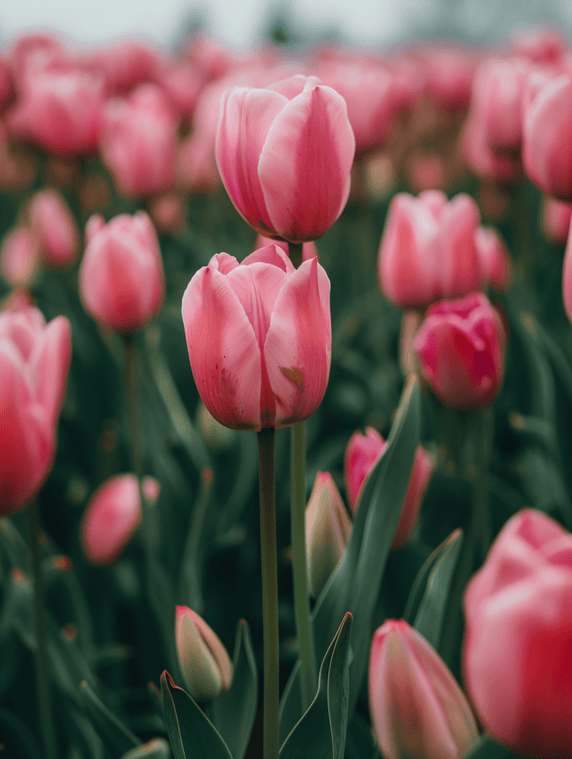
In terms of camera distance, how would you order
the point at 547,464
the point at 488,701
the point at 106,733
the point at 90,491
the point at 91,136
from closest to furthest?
the point at 488,701
the point at 106,733
the point at 547,464
the point at 90,491
the point at 91,136

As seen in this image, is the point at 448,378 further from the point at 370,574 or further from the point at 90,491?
the point at 90,491

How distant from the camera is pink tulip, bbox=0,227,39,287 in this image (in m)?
1.35

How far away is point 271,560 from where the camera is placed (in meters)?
0.32

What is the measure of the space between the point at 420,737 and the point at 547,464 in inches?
23.5

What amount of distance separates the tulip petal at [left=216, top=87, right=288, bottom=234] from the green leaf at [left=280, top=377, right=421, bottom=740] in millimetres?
160

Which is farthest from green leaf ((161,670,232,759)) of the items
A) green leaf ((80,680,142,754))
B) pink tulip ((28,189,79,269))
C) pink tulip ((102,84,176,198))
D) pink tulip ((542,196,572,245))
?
pink tulip ((28,189,79,269))

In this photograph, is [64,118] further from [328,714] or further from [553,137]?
[328,714]

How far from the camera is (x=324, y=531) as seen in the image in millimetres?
444

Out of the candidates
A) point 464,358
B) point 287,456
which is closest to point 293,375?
point 464,358

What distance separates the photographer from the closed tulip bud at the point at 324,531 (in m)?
0.44

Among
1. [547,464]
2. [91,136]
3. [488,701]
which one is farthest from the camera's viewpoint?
[91,136]

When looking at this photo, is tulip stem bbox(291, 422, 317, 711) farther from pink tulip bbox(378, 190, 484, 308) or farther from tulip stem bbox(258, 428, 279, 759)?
pink tulip bbox(378, 190, 484, 308)

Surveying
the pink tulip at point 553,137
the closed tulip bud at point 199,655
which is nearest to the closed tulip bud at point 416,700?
the closed tulip bud at point 199,655

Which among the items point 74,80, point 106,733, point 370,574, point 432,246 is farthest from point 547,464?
point 74,80
